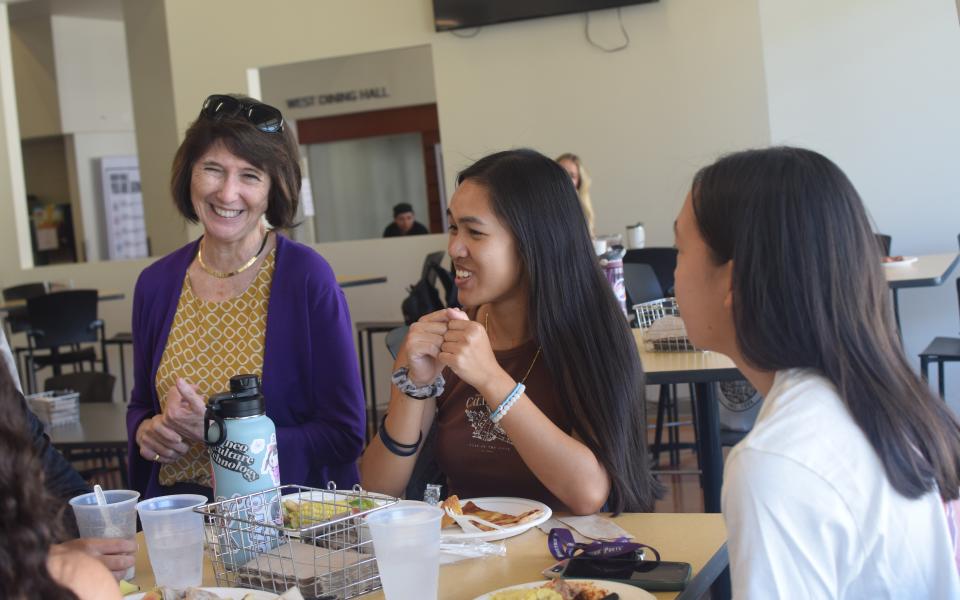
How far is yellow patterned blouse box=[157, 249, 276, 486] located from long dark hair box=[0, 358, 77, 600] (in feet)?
3.54

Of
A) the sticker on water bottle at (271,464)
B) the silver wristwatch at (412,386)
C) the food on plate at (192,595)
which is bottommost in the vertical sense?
the food on plate at (192,595)

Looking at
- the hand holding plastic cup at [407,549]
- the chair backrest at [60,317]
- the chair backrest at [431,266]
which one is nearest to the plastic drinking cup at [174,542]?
the hand holding plastic cup at [407,549]

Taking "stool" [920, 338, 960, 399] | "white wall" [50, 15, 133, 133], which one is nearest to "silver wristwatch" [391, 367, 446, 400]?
"stool" [920, 338, 960, 399]

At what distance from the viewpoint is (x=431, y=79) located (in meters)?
9.86

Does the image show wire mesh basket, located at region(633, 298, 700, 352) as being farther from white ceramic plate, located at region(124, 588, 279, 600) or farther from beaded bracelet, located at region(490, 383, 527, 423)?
white ceramic plate, located at region(124, 588, 279, 600)

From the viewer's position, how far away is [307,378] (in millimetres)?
1936

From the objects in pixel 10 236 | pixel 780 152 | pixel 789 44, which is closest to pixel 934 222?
pixel 789 44

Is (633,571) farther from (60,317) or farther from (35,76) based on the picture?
(35,76)

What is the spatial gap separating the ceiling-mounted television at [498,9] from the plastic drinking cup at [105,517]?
5.26 m

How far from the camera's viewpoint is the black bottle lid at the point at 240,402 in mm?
1330

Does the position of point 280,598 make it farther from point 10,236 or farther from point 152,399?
point 10,236

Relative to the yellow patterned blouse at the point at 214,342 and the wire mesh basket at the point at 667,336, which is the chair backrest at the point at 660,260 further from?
the yellow patterned blouse at the point at 214,342

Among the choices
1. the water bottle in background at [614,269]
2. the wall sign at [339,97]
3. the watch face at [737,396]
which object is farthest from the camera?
the wall sign at [339,97]

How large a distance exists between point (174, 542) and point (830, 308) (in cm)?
82
